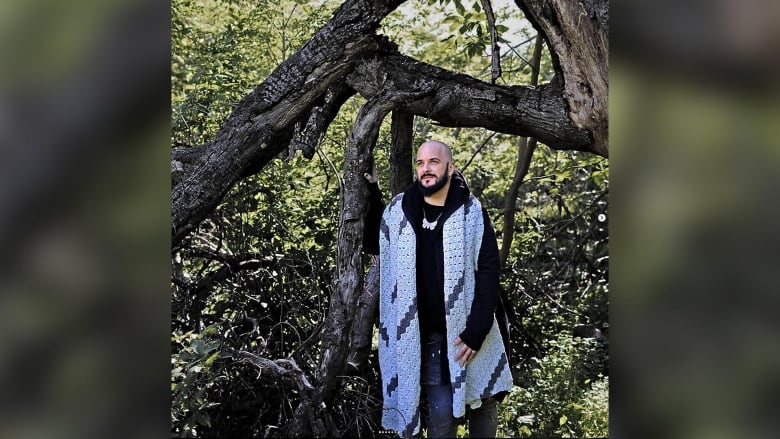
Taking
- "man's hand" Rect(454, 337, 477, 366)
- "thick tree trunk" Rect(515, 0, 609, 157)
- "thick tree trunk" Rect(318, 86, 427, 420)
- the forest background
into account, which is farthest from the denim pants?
the forest background

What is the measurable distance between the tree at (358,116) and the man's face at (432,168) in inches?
17.7

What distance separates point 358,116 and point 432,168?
68 centimetres

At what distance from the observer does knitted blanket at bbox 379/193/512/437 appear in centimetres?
372

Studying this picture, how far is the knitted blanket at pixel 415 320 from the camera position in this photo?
3.72 meters

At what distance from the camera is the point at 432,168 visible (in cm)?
375

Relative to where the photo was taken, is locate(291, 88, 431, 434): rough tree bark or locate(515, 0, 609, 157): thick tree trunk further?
locate(291, 88, 431, 434): rough tree bark

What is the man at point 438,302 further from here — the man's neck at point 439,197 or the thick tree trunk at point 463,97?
the thick tree trunk at point 463,97

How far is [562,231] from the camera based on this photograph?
6895 mm

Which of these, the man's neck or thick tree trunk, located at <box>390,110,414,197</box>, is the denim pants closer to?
the man's neck

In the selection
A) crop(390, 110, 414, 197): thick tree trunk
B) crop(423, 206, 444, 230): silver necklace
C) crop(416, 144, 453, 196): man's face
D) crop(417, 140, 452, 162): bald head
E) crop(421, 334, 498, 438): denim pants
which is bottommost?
crop(421, 334, 498, 438): denim pants
